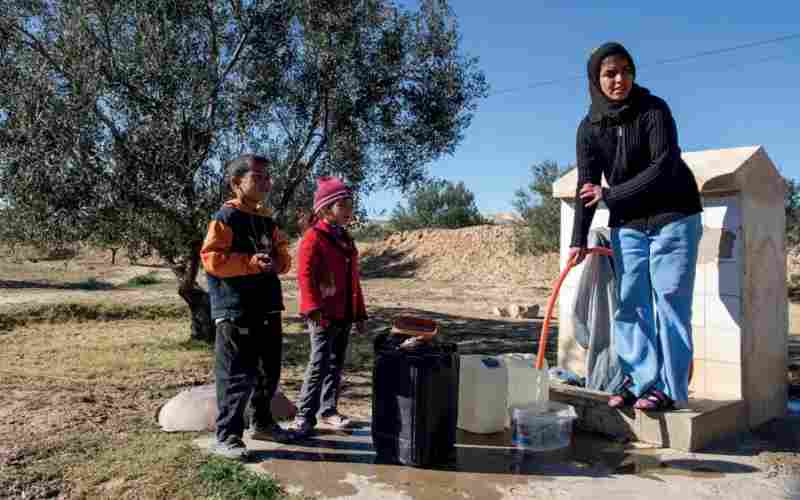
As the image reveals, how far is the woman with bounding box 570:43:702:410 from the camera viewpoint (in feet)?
13.4

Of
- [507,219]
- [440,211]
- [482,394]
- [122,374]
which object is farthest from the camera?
[507,219]

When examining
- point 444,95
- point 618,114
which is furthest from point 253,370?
point 444,95

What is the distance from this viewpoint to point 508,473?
3811 mm

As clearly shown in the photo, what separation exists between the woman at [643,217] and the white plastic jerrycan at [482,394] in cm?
73

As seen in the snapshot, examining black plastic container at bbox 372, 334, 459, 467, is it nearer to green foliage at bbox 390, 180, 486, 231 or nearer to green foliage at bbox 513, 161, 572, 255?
green foliage at bbox 513, 161, 572, 255

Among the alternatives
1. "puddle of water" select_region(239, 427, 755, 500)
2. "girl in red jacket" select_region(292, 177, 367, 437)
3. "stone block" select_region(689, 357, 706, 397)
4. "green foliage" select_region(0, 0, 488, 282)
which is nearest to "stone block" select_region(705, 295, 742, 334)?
"stone block" select_region(689, 357, 706, 397)

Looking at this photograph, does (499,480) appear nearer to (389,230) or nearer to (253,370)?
(253,370)

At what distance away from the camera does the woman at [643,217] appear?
13.4ft

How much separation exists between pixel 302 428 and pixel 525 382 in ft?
4.94

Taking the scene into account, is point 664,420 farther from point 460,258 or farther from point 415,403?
point 460,258

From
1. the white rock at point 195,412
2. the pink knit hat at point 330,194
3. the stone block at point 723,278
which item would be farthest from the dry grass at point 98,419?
the stone block at point 723,278

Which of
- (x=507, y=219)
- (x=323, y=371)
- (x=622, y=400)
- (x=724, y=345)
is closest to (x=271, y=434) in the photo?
(x=323, y=371)

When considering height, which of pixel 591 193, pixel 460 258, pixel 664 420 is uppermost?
pixel 460 258

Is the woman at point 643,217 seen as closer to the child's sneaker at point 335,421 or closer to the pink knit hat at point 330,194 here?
the pink knit hat at point 330,194
